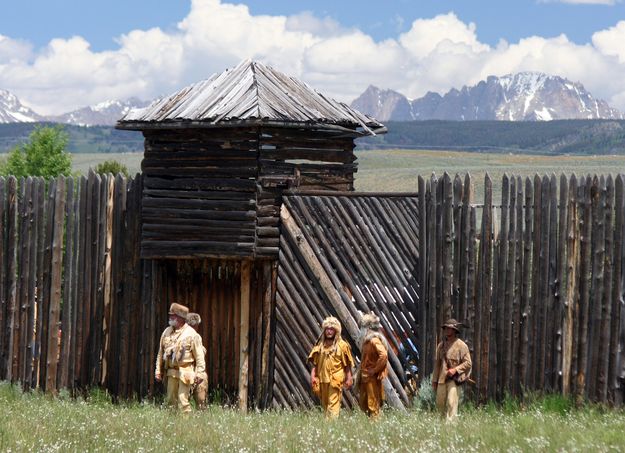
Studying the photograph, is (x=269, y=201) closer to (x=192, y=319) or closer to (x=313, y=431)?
(x=192, y=319)

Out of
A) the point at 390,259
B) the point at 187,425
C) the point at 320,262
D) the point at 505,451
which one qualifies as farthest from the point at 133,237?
the point at 505,451

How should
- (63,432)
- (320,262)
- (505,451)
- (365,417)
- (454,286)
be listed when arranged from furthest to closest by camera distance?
1. (320,262)
2. (454,286)
3. (365,417)
4. (63,432)
5. (505,451)

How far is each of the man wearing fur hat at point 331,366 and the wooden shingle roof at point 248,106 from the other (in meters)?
2.93

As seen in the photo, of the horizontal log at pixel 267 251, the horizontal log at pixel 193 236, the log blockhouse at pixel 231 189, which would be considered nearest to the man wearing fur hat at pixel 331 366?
the log blockhouse at pixel 231 189

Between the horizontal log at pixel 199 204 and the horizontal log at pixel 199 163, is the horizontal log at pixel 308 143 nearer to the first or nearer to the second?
the horizontal log at pixel 199 163

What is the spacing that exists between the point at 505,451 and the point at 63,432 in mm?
3949

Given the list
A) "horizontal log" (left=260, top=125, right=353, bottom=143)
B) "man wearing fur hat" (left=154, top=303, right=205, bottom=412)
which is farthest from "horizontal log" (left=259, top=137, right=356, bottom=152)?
"man wearing fur hat" (left=154, top=303, right=205, bottom=412)

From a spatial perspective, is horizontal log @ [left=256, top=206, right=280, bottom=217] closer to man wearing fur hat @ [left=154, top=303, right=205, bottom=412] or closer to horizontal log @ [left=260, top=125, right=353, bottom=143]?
horizontal log @ [left=260, top=125, right=353, bottom=143]

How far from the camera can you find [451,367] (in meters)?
11.0

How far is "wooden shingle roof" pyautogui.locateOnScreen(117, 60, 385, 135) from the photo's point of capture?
42.3ft

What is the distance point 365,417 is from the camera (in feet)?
35.6

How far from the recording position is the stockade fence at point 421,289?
1105 cm

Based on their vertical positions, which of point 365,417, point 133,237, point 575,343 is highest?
point 133,237

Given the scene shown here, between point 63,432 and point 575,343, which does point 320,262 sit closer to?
point 575,343
